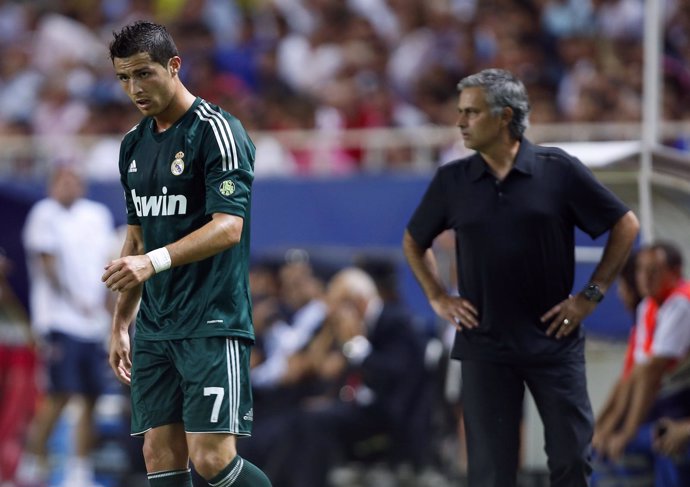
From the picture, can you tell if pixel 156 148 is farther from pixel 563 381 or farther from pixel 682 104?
pixel 682 104

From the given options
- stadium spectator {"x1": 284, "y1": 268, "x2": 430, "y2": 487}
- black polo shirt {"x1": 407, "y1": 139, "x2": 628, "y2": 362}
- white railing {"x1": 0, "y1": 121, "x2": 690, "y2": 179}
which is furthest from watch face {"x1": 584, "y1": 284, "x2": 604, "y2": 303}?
white railing {"x1": 0, "y1": 121, "x2": 690, "y2": 179}

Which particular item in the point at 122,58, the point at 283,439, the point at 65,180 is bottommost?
the point at 283,439

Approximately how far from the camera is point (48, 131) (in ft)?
56.7

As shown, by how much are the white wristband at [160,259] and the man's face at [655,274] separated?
154 inches

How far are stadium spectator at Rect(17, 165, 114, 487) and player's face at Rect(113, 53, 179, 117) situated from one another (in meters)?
6.99

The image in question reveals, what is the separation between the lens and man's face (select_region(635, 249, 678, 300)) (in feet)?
29.1

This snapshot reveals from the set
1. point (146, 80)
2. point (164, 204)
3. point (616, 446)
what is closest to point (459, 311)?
point (164, 204)

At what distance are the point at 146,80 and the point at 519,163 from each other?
1.88m

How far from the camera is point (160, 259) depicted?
588 centimetres

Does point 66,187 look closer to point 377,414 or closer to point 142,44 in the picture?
point 377,414

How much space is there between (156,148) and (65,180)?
22.5ft

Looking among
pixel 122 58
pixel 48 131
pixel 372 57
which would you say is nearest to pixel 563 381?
pixel 122 58

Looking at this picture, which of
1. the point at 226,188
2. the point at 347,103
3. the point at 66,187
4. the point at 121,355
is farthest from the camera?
the point at 347,103

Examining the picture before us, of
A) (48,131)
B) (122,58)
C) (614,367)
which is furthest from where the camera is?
(48,131)
